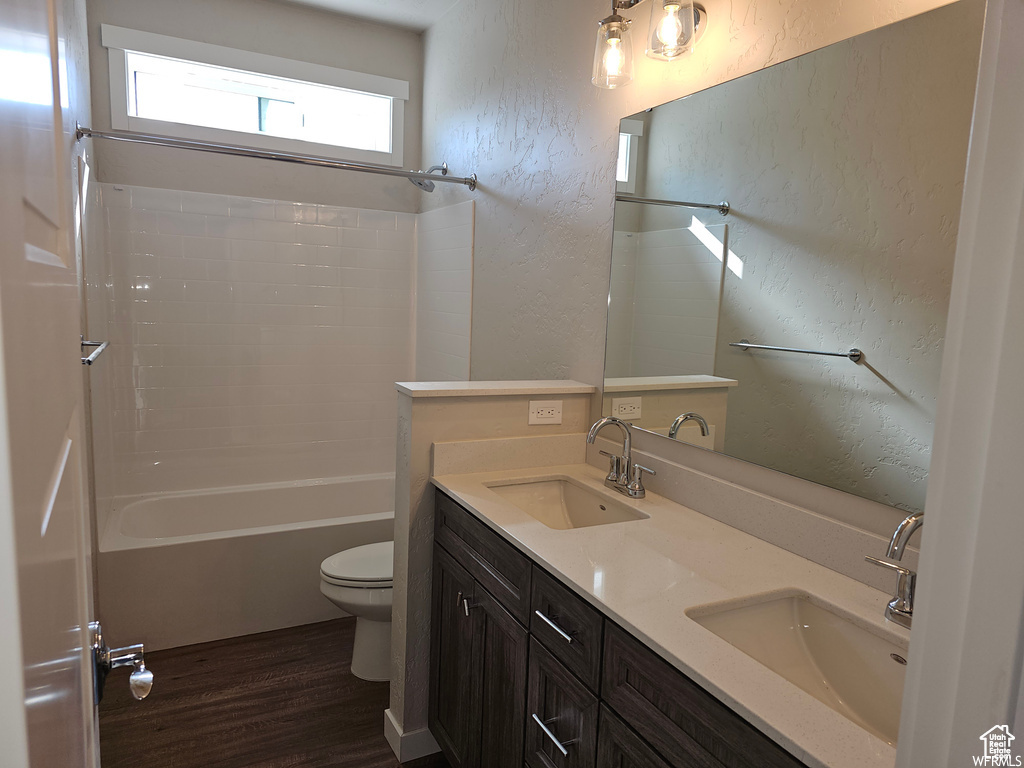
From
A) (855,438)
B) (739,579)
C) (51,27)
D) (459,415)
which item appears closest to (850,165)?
(855,438)

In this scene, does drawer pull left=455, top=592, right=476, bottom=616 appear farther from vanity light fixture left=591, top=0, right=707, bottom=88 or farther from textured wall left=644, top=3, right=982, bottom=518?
vanity light fixture left=591, top=0, right=707, bottom=88

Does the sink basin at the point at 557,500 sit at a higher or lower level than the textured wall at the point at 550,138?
lower

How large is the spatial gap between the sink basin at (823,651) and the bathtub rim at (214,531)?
2.09 m

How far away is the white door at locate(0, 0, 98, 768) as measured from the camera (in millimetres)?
269

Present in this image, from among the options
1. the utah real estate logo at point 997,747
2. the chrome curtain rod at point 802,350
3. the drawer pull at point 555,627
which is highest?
the chrome curtain rod at point 802,350

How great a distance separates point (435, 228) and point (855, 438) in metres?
2.71

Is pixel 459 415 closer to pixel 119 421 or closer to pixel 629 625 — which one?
pixel 629 625

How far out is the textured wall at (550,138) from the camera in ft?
5.54

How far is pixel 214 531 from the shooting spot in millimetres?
3191

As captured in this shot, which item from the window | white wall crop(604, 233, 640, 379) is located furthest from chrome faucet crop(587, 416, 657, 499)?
the window

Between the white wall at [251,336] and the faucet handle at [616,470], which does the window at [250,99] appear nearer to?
the white wall at [251,336]

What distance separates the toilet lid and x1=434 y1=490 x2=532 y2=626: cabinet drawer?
0.55 metres

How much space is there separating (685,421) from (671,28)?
1.05 meters

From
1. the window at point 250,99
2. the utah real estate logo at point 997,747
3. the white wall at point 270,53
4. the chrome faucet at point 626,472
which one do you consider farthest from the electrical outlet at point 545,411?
the window at point 250,99
